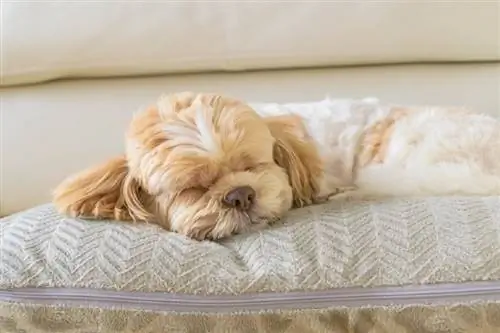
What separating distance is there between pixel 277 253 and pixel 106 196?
0.35m

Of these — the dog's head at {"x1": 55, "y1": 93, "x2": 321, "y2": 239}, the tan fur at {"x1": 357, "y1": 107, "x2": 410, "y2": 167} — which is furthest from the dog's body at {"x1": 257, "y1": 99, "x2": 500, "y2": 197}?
the dog's head at {"x1": 55, "y1": 93, "x2": 321, "y2": 239}

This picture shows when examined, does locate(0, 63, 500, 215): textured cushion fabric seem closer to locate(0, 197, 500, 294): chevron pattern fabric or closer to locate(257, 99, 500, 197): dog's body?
locate(257, 99, 500, 197): dog's body

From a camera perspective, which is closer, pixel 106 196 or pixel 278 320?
pixel 278 320

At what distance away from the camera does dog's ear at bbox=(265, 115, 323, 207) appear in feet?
5.15

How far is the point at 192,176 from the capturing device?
4.72 ft

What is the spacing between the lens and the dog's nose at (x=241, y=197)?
1.43 metres

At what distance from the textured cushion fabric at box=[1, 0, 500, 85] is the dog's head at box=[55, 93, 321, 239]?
0.53 m

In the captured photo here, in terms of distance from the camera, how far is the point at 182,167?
1428 mm

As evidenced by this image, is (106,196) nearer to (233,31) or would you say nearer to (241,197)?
(241,197)

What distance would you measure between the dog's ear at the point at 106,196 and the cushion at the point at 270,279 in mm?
82

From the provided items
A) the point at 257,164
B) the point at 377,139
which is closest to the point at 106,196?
the point at 257,164

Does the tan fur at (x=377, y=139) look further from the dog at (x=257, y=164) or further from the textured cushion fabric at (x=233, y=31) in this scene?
the textured cushion fabric at (x=233, y=31)

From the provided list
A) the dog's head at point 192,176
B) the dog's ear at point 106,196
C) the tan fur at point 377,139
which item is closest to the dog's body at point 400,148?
the tan fur at point 377,139

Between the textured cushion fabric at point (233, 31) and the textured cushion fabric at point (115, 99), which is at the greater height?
the textured cushion fabric at point (233, 31)
